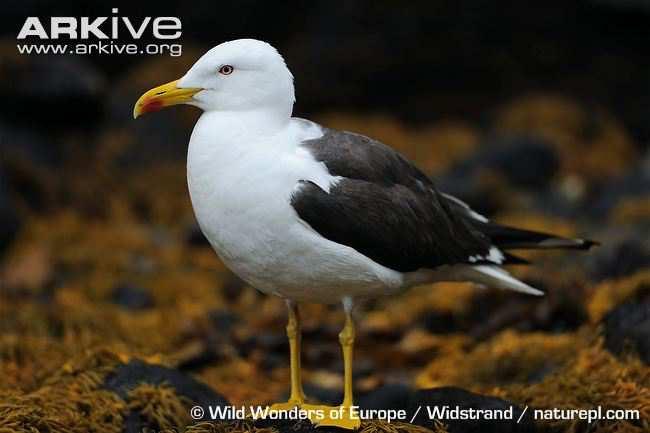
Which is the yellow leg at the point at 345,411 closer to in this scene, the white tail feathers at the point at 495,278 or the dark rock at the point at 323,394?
the white tail feathers at the point at 495,278

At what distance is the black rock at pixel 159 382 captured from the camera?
191 inches

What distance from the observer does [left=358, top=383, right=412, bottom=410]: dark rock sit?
5.18 metres

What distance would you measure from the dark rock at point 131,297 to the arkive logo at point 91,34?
1820 millimetres

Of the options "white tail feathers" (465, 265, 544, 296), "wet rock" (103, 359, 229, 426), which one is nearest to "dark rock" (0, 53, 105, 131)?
"wet rock" (103, 359, 229, 426)

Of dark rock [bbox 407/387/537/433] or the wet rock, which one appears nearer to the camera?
dark rock [bbox 407/387/537/433]

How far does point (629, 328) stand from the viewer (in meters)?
5.29

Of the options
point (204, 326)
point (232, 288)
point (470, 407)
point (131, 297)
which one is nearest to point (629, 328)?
point (470, 407)

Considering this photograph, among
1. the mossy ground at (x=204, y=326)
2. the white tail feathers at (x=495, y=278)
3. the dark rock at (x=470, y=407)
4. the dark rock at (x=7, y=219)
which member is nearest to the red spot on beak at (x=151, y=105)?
the mossy ground at (x=204, y=326)

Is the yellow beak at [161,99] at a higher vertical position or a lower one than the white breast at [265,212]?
higher

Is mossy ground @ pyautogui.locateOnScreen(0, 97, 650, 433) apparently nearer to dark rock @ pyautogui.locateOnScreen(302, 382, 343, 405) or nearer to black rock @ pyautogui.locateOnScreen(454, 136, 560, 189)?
dark rock @ pyautogui.locateOnScreen(302, 382, 343, 405)

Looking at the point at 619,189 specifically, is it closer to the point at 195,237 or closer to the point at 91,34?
the point at 195,237

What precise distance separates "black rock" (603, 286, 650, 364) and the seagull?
118cm

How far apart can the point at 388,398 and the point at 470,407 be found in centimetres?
81

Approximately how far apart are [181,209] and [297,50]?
2360 mm
